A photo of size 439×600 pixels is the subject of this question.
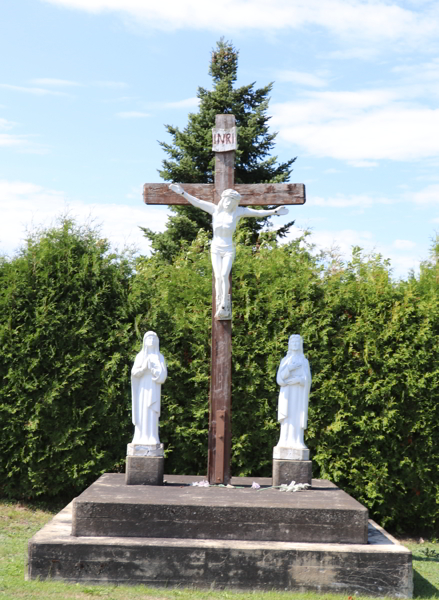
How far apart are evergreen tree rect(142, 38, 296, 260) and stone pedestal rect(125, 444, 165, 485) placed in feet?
34.4

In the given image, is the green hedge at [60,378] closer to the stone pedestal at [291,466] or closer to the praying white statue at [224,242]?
the praying white statue at [224,242]

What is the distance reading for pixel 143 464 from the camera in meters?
6.54

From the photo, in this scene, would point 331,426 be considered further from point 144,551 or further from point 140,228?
point 140,228

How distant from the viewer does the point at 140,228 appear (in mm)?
18344

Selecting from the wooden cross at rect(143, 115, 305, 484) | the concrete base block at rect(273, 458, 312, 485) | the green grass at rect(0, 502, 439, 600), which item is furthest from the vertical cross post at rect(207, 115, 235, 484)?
the green grass at rect(0, 502, 439, 600)

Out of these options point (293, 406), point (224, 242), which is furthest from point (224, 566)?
point (224, 242)

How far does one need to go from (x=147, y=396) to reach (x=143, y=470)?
71 cm

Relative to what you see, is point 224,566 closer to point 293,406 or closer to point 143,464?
point 143,464

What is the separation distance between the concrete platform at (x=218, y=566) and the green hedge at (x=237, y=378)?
8.66 ft

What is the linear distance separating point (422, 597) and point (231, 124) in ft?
15.5

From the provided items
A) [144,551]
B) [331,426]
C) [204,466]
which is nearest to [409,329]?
[331,426]

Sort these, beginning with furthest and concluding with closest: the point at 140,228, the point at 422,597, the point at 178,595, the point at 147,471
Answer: the point at 140,228, the point at 147,471, the point at 422,597, the point at 178,595

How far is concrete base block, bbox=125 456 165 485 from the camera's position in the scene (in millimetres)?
6531

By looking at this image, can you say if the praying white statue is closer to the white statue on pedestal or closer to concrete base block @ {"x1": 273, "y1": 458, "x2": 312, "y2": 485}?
the white statue on pedestal
